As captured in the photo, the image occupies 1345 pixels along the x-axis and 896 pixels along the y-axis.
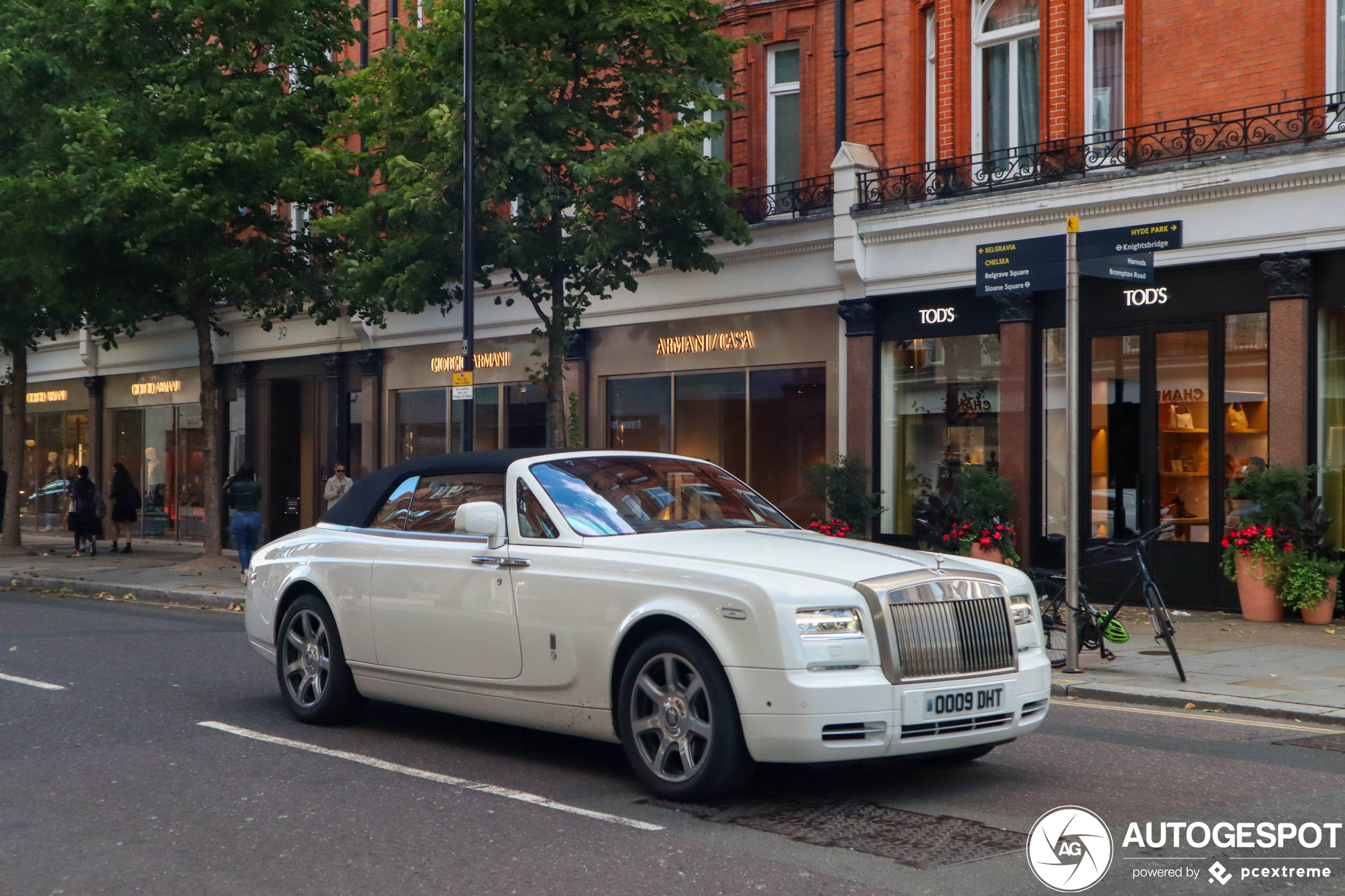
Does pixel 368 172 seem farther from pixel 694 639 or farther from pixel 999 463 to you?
pixel 694 639

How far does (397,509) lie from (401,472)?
0.29 metres

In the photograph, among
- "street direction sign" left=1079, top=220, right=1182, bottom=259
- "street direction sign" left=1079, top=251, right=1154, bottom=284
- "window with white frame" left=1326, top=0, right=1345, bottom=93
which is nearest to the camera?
"street direction sign" left=1079, top=251, right=1154, bottom=284

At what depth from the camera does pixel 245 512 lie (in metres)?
21.2

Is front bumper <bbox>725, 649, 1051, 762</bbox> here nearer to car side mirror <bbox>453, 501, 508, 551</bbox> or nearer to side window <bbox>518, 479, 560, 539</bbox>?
side window <bbox>518, 479, 560, 539</bbox>

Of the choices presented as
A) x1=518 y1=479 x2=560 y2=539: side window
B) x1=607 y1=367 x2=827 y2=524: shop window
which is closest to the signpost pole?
x1=518 y1=479 x2=560 y2=539: side window

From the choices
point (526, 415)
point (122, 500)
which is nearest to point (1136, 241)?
point (526, 415)

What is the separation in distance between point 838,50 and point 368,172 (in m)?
6.73

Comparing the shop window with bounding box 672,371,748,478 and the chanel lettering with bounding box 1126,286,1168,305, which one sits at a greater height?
the chanel lettering with bounding box 1126,286,1168,305

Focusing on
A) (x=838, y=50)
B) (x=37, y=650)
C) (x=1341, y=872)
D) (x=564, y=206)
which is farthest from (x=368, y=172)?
(x=1341, y=872)

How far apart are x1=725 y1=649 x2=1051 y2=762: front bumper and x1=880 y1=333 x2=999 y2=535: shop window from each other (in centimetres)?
1229

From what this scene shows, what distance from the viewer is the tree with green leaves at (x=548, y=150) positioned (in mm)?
16328

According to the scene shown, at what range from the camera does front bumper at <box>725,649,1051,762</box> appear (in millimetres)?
5961

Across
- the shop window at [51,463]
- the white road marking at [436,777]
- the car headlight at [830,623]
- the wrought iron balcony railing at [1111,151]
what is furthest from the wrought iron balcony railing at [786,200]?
the shop window at [51,463]

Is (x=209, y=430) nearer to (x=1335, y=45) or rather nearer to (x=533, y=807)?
(x=1335, y=45)
